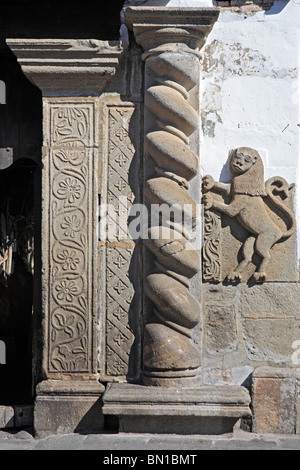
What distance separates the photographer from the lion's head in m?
4.50

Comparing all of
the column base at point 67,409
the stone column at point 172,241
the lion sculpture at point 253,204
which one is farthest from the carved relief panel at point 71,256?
the lion sculpture at point 253,204

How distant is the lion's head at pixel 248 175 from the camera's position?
450cm

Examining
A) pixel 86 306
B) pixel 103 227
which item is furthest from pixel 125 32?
pixel 86 306

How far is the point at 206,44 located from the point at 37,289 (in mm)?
1910

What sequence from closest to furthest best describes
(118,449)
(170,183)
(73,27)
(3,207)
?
(118,449) → (170,183) → (73,27) → (3,207)

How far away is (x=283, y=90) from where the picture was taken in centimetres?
457

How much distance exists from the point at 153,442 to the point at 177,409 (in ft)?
0.75

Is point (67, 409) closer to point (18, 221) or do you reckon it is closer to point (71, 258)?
point (71, 258)

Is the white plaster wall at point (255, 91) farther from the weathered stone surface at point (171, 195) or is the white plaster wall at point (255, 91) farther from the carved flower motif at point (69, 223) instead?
the carved flower motif at point (69, 223)

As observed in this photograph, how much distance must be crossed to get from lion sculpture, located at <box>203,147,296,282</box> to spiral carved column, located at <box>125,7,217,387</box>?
0.25m

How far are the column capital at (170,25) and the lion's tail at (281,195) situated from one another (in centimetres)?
94

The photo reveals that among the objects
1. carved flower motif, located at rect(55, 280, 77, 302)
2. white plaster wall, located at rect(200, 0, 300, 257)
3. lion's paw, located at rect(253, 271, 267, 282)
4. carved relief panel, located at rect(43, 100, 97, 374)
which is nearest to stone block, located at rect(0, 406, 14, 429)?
carved relief panel, located at rect(43, 100, 97, 374)

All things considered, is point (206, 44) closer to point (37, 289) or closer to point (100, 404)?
point (37, 289)

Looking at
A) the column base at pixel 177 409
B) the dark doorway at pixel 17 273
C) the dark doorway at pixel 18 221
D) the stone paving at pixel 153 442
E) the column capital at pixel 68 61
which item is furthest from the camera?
the dark doorway at pixel 17 273
